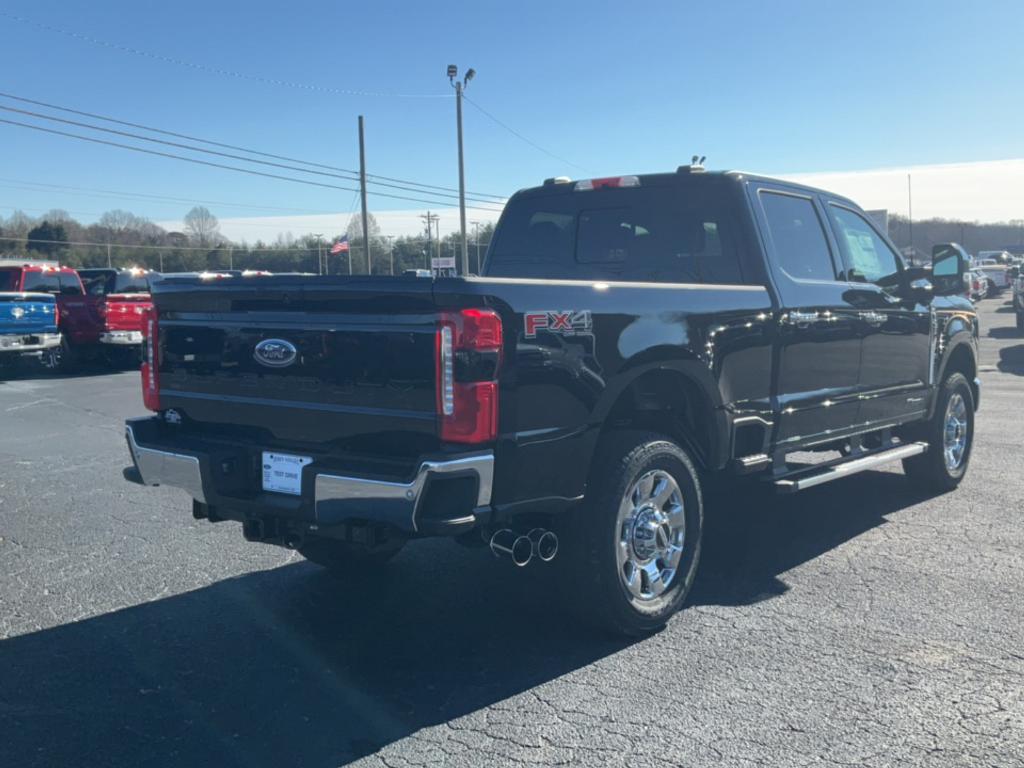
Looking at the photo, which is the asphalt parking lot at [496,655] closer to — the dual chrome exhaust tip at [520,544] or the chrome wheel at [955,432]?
the dual chrome exhaust tip at [520,544]

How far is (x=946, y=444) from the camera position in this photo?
24.1ft

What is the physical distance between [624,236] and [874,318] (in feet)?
5.97

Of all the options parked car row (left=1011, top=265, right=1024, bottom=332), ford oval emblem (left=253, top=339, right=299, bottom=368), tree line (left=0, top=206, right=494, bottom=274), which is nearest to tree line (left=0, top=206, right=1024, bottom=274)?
tree line (left=0, top=206, right=494, bottom=274)

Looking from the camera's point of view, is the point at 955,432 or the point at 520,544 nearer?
the point at 520,544

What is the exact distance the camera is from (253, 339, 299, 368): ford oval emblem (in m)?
4.08

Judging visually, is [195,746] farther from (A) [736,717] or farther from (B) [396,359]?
(A) [736,717]

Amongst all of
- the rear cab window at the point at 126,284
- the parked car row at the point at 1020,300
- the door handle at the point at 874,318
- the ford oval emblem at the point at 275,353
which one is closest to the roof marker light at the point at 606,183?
the door handle at the point at 874,318

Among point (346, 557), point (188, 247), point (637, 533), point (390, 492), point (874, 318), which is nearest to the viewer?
point (390, 492)

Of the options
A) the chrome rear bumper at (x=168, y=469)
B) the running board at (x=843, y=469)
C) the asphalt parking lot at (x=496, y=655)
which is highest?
the chrome rear bumper at (x=168, y=469)

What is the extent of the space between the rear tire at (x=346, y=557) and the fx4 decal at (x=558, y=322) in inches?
62.5

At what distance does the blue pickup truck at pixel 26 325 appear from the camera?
58.4ft

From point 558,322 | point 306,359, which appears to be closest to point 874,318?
point 558,322

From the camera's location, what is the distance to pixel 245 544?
6031 mm

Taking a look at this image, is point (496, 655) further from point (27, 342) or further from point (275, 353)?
point (27, 342)
